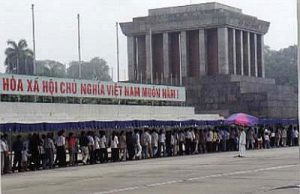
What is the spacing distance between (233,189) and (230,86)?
40.5 m

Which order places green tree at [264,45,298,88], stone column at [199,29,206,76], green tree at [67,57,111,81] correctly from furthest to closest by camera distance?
green tree at [67,57,111,81], green tree at [264,45,298,88], stone column at [199,29,206,76]

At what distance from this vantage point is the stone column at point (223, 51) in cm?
6156

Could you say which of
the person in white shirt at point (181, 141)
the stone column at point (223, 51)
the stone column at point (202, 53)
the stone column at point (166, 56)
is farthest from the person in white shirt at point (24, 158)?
the stone column at point (166, 56)

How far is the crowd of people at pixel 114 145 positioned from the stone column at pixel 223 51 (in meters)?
22.1

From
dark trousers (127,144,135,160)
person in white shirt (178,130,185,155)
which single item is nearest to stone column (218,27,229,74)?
person in white shirt (178,130,185,155)

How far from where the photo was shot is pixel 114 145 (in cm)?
2809

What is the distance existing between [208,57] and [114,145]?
38.6 m

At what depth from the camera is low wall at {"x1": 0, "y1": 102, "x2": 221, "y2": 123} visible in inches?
1104

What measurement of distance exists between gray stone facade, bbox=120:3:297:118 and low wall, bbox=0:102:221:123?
23.9 feet

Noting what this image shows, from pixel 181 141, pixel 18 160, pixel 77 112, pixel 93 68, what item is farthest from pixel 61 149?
pixel 93 68

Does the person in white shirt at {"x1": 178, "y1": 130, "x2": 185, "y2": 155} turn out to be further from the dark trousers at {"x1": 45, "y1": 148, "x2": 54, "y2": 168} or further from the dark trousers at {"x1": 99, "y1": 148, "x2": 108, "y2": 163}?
the dark trousers at {"x1": 45, "y1": 148, "x2": 54, "y2": 168}

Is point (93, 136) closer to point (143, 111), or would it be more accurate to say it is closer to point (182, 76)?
point (143, 111)

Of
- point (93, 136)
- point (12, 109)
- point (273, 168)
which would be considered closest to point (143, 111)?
point (12, 109)

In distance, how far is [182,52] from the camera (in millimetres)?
66312
